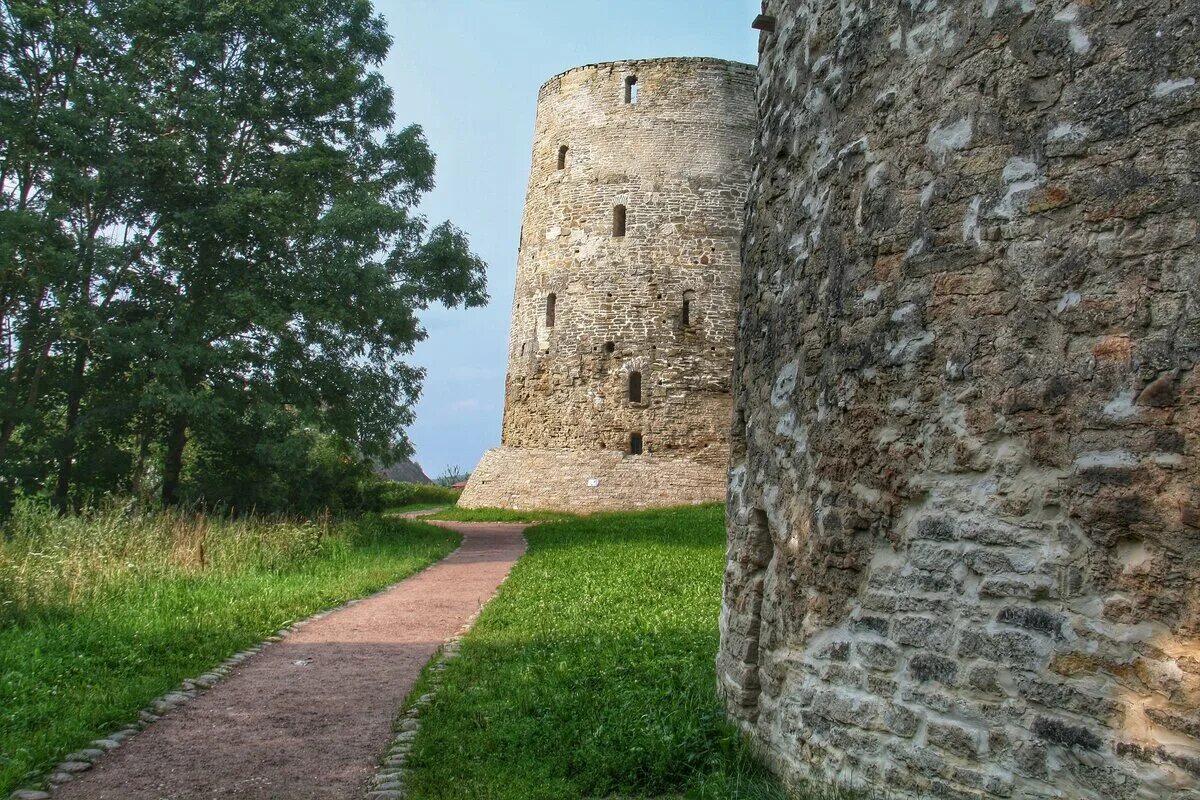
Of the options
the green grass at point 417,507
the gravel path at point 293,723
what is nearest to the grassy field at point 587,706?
the gravel path at point 293,723

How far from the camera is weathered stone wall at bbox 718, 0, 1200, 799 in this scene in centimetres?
309

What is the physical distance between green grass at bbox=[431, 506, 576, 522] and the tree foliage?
600cm

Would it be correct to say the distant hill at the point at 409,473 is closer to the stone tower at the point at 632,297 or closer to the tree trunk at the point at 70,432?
the stone tower at the point at 632,297

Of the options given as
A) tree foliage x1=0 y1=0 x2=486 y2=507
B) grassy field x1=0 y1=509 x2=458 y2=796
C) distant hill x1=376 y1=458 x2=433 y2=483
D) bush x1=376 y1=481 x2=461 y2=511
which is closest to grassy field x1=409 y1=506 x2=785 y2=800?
grassy field x1=0 y1=509 x2=458 y2=796

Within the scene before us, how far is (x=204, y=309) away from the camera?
615 inches

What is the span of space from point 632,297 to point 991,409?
2091 cm

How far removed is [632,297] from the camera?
24281 mm

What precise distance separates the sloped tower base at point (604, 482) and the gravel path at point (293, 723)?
13656mm

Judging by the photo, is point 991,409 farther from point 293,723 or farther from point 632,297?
point 632,297

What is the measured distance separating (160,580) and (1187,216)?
9152 mm

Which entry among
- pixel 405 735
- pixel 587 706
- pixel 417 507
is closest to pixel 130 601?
pixel 405 735

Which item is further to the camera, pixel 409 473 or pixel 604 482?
pixel 409 473

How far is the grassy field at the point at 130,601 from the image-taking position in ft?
18.8

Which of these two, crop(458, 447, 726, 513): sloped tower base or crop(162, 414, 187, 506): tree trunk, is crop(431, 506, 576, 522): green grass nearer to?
crop(458, 447, 726, 513): sloped tower base
